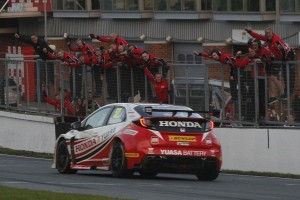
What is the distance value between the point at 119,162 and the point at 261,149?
5681 millimetres

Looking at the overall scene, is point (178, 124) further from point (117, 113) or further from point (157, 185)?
point (157, 185)

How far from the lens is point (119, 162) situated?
867 inches

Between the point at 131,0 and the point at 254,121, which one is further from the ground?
the point at 131,0

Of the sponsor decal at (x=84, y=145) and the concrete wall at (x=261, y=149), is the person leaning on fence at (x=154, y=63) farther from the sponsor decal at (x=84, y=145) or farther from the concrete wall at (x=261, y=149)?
the sponsor decal at (x=84, y=145)

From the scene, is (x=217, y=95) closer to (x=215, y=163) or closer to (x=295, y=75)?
(x=295, y=75)

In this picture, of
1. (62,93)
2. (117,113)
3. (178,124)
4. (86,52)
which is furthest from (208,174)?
(62,93)

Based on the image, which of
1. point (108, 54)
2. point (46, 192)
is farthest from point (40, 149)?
point (46, 192)

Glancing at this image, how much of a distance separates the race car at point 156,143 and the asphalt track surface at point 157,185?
0.84 ft

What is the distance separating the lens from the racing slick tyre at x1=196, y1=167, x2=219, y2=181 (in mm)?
22062

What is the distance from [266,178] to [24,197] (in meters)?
9.06

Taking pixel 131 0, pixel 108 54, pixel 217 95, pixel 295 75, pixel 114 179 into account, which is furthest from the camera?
pixel 131 0

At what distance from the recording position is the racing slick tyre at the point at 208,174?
22062 millimetres

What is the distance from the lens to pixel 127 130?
→ 21922 millimetres

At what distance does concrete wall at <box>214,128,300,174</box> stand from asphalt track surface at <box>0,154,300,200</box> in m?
1.42
